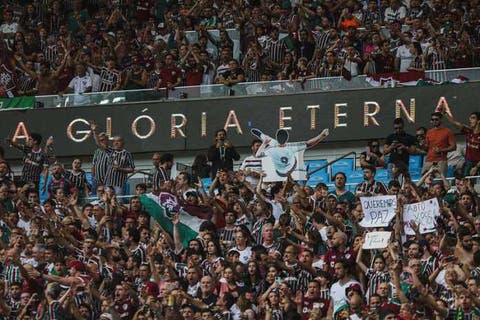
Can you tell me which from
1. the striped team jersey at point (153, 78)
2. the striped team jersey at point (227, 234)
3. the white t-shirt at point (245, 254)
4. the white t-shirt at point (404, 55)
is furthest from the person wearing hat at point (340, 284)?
the striped team jersey at point (153, 78)

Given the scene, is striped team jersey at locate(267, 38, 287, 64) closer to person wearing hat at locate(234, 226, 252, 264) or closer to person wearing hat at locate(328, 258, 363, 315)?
person wearing hat at locate(234, 226, 252, 264)

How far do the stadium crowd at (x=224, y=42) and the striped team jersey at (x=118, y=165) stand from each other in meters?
2.83

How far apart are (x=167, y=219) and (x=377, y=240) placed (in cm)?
387

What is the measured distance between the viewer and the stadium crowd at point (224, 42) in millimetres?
30078

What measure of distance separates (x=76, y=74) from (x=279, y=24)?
11.3ft

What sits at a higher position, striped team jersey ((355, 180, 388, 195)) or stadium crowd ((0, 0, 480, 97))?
stadium crowd ((0, 0, 480, 97))

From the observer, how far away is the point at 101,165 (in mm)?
28766

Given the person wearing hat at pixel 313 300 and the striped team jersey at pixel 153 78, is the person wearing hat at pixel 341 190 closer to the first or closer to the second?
the person wearing hat at pixel 313 300

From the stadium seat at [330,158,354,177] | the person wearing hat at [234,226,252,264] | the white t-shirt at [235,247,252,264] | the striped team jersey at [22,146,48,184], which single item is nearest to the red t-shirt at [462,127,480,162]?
the stadium seat at [330,158,354,177]

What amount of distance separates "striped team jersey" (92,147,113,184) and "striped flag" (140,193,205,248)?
2289 millimetres

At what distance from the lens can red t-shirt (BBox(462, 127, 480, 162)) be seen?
26.8m

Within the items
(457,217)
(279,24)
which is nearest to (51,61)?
(279,24)

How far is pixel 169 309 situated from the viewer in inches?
901

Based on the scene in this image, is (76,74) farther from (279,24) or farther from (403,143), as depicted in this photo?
(403,143)
